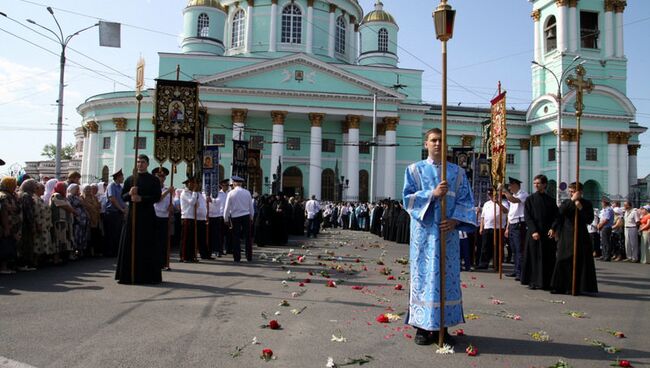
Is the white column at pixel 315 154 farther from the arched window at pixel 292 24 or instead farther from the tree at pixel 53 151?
the tree at pixel 53 151

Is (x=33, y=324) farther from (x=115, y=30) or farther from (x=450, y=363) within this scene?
(x=115, y=30)

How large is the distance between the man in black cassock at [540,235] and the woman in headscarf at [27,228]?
360 inches

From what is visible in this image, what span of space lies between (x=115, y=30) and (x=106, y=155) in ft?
89.3

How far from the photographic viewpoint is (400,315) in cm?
632

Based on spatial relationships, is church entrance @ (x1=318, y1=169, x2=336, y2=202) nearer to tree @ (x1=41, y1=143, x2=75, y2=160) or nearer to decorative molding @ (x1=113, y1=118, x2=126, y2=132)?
decorative molding @ (x1=113, y1=118, x2=126, y2=132)

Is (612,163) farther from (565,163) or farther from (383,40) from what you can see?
(383,40)

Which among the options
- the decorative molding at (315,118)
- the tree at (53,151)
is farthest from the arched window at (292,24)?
the tree at (53,151)

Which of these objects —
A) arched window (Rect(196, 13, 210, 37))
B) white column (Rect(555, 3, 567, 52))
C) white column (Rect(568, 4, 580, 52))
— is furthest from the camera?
arched window (Rect(196, 13, 210, 37))

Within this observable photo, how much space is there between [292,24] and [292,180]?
14.4m

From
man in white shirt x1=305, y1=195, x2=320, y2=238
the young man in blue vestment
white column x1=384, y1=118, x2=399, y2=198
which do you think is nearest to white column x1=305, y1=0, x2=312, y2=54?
white column x1=384, y1=118, x2=399, y2=198

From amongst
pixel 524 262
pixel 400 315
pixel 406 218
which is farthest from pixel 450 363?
pixel 406 218

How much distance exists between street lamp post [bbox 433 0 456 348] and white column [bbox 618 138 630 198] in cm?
4244

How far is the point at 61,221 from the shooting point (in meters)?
10.4

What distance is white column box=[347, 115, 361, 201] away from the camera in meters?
40.7
